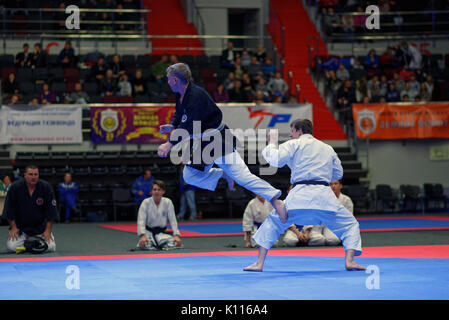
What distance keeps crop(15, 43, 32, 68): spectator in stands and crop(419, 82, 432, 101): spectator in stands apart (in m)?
12.1

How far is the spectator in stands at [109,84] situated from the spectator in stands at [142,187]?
10.3ft

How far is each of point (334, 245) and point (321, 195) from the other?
4.22 m

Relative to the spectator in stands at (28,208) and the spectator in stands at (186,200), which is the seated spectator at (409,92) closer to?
the spectator in stands at (186,200)

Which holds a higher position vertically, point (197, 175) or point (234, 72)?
point (234, 72)

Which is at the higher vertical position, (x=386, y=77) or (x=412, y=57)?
(x=412, y=57)

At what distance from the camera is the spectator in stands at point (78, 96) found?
18766 millimetres

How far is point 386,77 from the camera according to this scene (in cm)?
2203

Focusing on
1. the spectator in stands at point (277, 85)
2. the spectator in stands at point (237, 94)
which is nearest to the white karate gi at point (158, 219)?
the spectator in stands at point (237, 94)

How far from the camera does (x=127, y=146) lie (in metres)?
19.3

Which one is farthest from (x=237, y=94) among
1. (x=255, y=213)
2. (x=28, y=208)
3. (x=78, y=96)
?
(x=28, y=208)

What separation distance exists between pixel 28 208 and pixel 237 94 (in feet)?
35.5

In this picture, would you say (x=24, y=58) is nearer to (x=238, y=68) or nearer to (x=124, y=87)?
(x=124, y=87)
